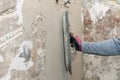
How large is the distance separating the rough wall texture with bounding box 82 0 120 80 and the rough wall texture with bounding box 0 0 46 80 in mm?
970

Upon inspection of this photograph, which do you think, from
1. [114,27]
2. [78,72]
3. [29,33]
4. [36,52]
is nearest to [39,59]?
[36,52]

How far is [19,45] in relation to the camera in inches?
46.4

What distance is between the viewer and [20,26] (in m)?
1.19

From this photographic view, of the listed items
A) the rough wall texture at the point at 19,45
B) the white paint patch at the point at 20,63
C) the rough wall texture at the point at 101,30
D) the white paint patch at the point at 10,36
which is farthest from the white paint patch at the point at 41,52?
the rough wall texture at the point at 101,30

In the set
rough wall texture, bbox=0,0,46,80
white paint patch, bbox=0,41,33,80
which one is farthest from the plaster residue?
white paint patch, bbox=0,41,33,80

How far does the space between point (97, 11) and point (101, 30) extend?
18cm

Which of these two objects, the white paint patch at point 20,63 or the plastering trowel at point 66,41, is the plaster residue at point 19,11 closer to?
the white paint patch at point 20,63

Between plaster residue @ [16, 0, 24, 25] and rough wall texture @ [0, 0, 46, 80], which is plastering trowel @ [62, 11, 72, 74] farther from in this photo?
plaster residue @ [16, 0, 24, 25]

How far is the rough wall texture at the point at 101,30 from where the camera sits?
2295 mm

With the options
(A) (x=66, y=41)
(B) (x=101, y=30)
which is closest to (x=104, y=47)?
(A) (x=66, y=41)

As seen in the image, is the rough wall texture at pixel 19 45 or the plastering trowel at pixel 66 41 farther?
the plastering trowel at pixel 66 41

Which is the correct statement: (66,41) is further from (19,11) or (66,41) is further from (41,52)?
(19,11)

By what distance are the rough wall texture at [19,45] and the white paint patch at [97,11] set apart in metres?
0.98

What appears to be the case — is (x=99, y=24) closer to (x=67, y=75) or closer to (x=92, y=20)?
(x=92, y=20)
